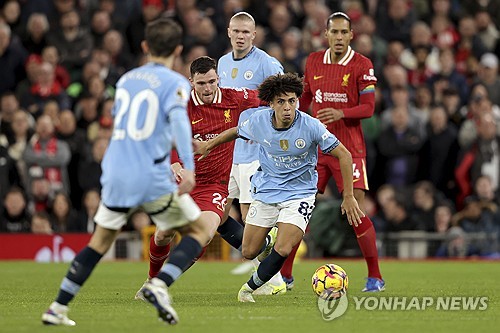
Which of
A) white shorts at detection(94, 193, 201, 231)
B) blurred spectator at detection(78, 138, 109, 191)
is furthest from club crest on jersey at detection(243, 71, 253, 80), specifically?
blurred spectator at detection(78, 138, 109, 191)

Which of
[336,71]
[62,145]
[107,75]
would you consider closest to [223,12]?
[107,75]

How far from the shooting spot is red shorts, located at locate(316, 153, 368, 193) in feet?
38.7

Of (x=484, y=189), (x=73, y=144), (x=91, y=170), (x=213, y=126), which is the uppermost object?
(x=213, y=126)

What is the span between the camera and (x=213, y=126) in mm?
10820

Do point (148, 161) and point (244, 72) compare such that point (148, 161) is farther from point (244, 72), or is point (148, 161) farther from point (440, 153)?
point (440, 153)

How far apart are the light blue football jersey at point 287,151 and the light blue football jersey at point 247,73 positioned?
4.93 ft

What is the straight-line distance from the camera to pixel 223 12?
20.5m

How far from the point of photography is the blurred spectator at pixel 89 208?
57.6 feet

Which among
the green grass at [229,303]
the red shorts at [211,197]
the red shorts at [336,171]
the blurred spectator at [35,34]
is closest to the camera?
the green grass at [229,303]

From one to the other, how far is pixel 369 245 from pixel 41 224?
7.35 metres

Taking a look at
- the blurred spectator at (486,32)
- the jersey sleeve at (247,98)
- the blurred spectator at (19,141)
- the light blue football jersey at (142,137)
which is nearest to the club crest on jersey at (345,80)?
the jersey sleeve at (247,98)

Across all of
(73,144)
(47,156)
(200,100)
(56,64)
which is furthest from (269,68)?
(56,64)

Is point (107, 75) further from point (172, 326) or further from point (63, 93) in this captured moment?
point (172, 326)

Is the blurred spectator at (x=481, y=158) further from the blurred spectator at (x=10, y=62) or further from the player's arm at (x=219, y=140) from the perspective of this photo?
the player's arm at (x=219, y=140)
